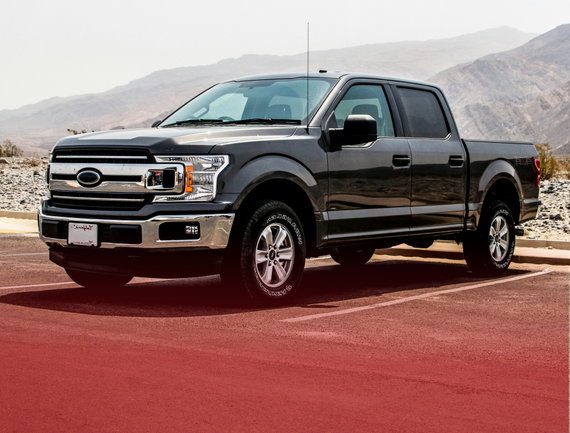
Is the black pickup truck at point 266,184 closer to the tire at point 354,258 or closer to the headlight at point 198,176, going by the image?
the headlight at point 198,176

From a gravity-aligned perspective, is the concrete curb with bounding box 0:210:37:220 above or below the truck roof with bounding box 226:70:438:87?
below

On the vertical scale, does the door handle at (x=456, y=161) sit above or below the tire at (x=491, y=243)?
above

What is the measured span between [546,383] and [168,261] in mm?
3398

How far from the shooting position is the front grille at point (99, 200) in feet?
24.2

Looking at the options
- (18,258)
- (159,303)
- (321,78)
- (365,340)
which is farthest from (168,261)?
(18,258)

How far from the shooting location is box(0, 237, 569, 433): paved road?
4379mm

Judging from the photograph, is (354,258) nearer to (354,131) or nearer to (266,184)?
(354,131)

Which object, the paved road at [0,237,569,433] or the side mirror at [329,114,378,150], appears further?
the side mirror at [329,114,378,150]

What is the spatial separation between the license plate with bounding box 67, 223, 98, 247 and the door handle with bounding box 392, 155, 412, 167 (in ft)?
10.9

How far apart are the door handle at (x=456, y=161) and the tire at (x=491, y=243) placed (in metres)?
0.89

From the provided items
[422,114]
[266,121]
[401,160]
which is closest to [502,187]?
[422,114]

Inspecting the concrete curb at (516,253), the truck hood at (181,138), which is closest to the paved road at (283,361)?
the truck hood at (181,138)

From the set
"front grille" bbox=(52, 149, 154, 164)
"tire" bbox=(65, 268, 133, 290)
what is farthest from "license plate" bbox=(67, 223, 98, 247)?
"tire" bbox=(65, 268, 133, 290)

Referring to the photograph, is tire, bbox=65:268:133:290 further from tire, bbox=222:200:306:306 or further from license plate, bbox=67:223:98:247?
tire, bbox=222:200:306:306
